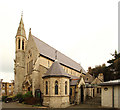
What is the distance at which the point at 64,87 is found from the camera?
19.6 metres

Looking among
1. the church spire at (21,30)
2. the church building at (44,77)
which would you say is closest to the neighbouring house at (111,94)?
the church building at (44,77)

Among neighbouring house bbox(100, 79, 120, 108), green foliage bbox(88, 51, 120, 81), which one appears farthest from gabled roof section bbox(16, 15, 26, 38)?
green foliage bbox(88, 51, 120, 81)

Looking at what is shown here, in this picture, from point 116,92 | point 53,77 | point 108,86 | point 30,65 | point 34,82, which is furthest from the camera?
point 30,65

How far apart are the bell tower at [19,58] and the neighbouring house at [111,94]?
2087 cm

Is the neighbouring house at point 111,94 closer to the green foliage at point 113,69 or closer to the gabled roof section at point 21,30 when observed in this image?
the green foliage at point 113,69

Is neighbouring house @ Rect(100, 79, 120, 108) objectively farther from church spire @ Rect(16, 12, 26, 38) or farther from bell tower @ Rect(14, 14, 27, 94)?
church spire @ Rect(16, 12, 26, 38)

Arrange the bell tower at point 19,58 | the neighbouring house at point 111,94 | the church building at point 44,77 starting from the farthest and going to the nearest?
the bell tower at point 19,58, the church building at point 44,77, the neighbouring house at point 111,94

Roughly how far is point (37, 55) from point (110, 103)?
16.9m

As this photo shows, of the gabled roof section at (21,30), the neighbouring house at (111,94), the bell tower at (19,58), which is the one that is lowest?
the neighbouring house at (111,94)

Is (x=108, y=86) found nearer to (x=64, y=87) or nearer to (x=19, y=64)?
(x=64, y=87)

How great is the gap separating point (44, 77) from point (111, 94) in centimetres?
1191

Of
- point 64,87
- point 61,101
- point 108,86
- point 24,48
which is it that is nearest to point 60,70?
point 64,87

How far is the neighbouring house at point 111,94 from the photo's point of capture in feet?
52.9

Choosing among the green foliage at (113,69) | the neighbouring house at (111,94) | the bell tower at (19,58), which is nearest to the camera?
the neighbouring house at (111,94)
